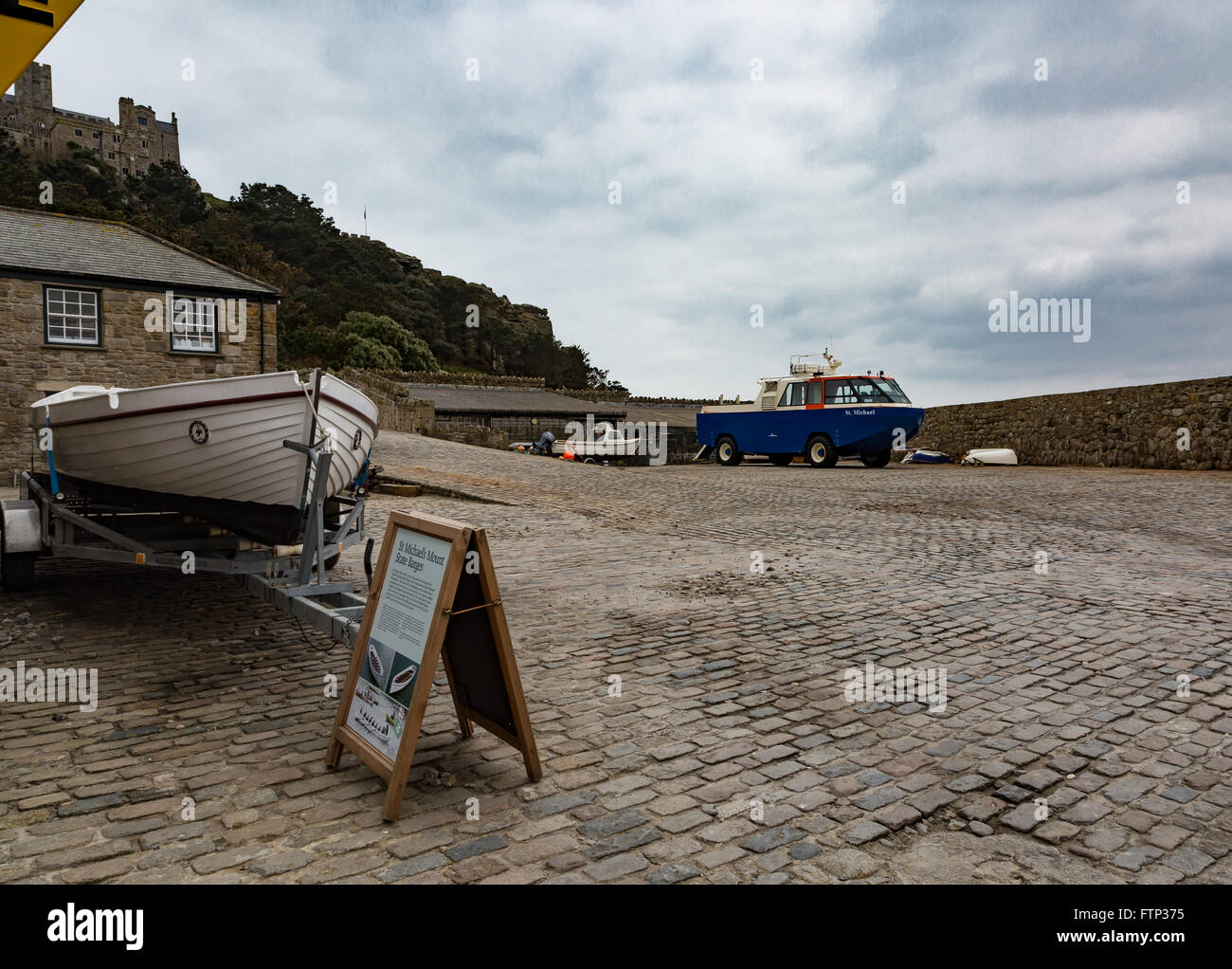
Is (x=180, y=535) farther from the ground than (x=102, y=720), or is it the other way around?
(x=180, y=535)

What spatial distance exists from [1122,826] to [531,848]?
2.34 meters

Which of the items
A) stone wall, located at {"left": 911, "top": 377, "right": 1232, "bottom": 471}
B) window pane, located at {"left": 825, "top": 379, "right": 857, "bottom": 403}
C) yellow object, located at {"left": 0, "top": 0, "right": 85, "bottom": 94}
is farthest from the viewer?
window pane, located at {"left": 825, "top": 379, "right": 857, "bottom": 403}

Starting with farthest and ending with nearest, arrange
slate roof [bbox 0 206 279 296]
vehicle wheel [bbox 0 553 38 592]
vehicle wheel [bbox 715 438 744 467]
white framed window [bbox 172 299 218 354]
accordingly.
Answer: vehicle wheel [bbox 715 438 744 467] < white framed window [bbox 172 299 218 354] < slate roof [bbox 0 206 279 296] < vehicle wheel [bbox 0 553 38 592]

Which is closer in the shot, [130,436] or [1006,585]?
[130,436]

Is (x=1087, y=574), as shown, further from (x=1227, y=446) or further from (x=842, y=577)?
(x=1227, y=446)

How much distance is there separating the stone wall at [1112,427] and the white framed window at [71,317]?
2826 cm

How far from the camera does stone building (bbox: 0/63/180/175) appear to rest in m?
96.1

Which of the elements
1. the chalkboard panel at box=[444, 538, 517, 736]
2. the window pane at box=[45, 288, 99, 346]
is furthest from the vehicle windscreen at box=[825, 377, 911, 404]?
the chalkboard panel at box=[444, 538, 517, 736]

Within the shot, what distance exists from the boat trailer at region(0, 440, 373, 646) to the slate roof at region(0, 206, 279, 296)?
1764cm

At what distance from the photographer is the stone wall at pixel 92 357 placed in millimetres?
21391

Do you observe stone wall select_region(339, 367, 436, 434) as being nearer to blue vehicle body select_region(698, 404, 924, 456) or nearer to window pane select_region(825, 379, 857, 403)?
blue vehicle body select_region(698, 404, 924, 456)

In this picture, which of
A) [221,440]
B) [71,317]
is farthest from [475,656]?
[71,317]
